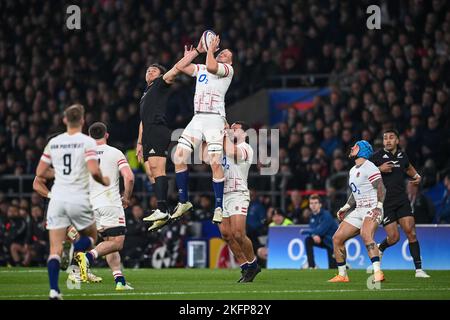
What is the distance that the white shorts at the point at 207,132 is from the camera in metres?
18.9

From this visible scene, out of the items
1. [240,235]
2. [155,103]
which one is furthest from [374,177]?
[155,103]

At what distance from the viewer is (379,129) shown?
2723cm

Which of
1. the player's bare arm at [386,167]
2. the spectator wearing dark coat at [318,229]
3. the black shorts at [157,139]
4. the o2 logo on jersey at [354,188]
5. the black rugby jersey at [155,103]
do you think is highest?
the black rugby jersey at [155,103]

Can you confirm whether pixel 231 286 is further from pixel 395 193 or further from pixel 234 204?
pixel 395 193

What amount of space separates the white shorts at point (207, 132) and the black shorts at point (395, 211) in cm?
403

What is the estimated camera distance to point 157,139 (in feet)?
63.3

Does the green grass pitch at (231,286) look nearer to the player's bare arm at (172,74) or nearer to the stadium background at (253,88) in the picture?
the player's bare arm at (172,74)

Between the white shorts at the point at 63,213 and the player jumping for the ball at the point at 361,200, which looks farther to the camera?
the player jumping for the ball at the point at 361,200

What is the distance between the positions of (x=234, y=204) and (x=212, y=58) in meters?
2.68

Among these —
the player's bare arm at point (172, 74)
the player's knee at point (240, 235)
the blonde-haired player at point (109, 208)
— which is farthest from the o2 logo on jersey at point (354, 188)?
the blonde-haired player at point (109, 208)

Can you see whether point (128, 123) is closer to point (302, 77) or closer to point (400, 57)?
point (302, 77)

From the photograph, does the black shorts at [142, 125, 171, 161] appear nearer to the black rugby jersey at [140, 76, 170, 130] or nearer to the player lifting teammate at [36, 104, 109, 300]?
the black rugby jersey at [140, 76, 170, 130]
